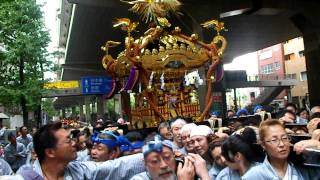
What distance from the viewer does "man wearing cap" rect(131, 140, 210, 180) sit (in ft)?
9.95

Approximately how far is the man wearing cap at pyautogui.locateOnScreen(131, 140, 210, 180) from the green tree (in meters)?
15.2

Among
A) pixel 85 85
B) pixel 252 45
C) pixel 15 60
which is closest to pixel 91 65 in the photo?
pixel 85 85

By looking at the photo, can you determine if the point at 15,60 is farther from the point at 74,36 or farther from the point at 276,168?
the point at 276,168

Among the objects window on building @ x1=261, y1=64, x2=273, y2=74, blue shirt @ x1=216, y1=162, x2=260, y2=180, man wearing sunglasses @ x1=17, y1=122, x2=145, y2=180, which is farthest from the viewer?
window on building @ x1=261, y1=64, x2=273, y2=74

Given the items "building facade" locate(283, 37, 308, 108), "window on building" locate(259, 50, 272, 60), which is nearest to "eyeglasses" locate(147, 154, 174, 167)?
"building facade" locate(283, 37, 308, 108)

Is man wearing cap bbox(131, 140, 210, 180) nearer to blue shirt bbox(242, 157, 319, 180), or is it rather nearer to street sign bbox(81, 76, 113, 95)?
blue shirt bbox(242, 157, 319, 180)

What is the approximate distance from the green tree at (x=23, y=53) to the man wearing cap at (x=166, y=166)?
1521 cm

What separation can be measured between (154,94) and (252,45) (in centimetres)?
2551

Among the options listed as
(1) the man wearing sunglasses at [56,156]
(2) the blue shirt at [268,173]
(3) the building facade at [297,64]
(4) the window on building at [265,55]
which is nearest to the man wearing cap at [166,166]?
(2) the blue shirt at [268,173]

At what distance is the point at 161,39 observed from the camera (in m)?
11.7

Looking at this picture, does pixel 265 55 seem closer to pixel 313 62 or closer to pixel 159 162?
pixel 313 62

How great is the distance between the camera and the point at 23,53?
18109 millimetres

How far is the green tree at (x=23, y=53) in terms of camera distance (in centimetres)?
1758

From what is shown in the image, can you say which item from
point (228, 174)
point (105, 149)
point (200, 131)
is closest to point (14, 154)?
point (105, 149)
